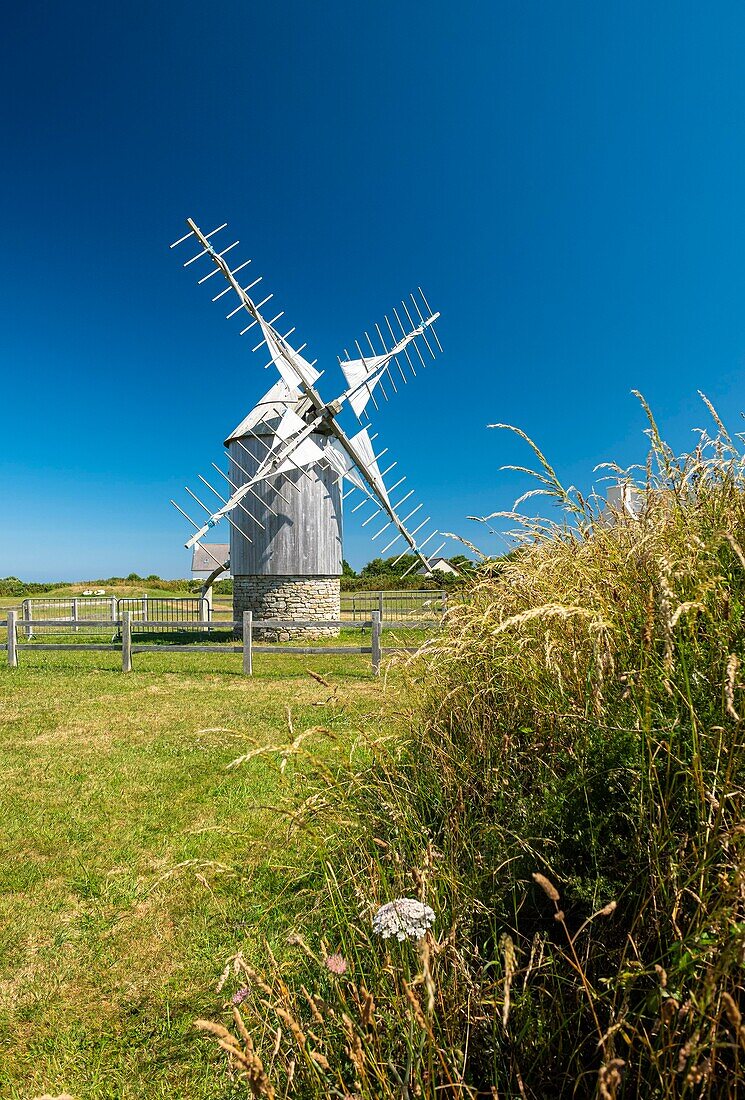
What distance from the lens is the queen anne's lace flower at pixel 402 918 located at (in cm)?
145

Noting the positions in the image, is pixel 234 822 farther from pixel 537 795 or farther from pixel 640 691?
pixel 640 691

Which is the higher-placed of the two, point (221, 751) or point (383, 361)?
point (383, 361)

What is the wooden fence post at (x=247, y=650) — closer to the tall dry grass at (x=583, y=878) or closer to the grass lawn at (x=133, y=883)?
the grass lawn at (x=133, y=883)

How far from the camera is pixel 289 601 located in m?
18.0

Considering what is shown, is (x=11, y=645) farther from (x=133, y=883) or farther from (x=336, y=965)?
(x=336, y=965)

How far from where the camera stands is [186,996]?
2.74 meters

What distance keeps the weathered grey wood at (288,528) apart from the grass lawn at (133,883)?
9.99 metres

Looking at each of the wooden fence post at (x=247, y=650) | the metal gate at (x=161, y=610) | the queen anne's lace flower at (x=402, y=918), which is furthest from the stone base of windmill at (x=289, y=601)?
the queen anne's lace flower at (x=402, y=918)

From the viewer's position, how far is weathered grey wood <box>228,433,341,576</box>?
714 inches

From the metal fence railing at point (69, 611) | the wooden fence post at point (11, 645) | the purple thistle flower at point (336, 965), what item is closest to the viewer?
the purple thistle flower at point (336, 965)

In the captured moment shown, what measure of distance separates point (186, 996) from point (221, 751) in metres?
3.96

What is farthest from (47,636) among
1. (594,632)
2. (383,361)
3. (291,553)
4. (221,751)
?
(594,632)

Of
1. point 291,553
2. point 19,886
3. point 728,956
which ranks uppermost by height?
point 291,553

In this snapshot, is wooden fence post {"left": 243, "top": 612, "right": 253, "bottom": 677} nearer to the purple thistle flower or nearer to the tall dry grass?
the tall dry grass
